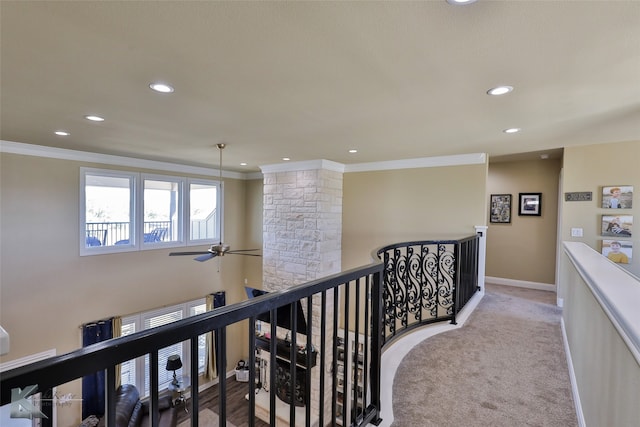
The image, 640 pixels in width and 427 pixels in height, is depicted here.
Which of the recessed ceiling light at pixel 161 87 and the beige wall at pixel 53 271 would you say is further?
the beige wall at pixel 53 271

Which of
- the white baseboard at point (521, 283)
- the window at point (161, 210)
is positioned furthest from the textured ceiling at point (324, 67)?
the white baseboard at point (521, 283)

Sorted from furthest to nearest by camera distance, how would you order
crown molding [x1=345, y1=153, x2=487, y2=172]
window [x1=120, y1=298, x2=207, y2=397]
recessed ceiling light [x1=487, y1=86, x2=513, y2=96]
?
window [x1=120, y1=298, x2=207, y2=397], crown molding [x1=345, y1=153, x2=487, y2=172], recessed ceiling light [x1=487, y1=86, x2=513, y2=96]

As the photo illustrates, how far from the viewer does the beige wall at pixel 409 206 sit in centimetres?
473

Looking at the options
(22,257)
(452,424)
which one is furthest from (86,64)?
(22,257)

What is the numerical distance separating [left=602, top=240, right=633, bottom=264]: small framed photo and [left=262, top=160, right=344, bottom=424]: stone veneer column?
3846 millimetres

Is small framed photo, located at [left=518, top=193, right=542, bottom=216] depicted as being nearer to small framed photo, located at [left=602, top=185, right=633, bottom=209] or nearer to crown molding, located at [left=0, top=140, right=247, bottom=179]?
small framed photo, located at [left=602, top=185, right=633, bottom=209]

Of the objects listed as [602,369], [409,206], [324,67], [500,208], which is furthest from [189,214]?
[602,369]

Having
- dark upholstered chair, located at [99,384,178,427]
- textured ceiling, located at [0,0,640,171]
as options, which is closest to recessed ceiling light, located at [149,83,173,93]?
textured ceiling, located at [0,0,640,171]

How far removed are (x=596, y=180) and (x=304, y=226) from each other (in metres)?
4.29

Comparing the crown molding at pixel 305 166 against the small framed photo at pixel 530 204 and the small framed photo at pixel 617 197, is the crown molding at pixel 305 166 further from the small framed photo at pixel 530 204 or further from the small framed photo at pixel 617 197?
the small framed photo at pixel 617 197

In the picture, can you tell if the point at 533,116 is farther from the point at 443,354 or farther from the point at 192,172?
the point at 192,172

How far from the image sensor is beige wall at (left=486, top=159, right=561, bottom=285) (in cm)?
540

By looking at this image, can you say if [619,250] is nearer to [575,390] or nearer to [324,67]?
[575,390]

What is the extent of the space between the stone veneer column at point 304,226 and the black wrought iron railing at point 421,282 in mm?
2017
